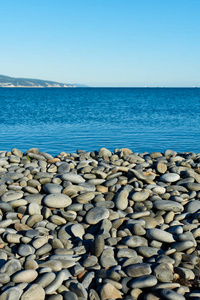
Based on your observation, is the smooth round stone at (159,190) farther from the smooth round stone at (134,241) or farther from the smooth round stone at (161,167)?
the smooth round stone at (134,241)

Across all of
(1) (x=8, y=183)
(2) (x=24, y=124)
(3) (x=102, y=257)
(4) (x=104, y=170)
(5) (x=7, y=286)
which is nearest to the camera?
(5) (x=7, y=286)

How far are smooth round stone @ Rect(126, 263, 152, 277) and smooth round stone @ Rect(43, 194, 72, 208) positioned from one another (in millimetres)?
1820

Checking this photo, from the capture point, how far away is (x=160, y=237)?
16.1ft

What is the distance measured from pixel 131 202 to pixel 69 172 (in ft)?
6.00

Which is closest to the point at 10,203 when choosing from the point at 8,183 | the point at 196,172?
the point at 8,183

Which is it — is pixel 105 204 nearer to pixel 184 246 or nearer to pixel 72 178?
pixel 72 178

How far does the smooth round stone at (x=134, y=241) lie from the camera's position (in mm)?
4766

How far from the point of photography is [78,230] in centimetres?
506

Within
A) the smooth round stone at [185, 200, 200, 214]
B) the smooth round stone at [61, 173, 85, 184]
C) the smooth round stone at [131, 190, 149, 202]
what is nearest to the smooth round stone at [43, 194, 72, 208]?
the smooth round stone at [61, 173, 85, 184]

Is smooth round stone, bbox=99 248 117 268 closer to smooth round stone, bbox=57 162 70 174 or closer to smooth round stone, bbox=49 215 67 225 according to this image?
smooth round stone, bbox=49 215 67 225

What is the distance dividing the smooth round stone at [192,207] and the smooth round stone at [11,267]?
9.64 ft

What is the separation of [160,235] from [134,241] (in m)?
0.39

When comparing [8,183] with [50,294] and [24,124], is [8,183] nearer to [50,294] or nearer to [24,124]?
[50,294]

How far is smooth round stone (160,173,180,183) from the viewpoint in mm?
6754
